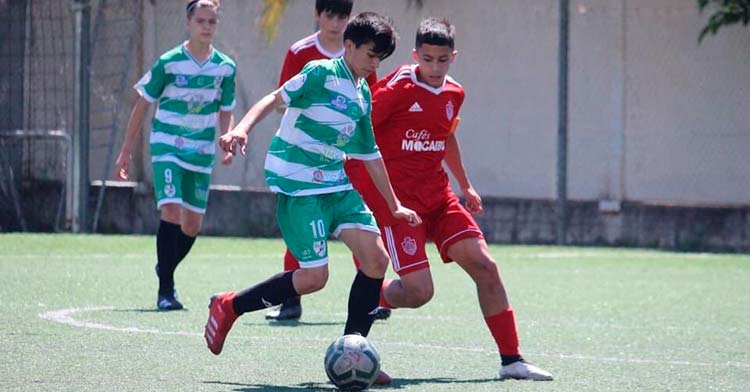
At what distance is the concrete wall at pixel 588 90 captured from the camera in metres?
16.2

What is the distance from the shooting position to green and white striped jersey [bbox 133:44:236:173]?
10.1m

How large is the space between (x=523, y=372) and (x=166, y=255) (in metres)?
3.63

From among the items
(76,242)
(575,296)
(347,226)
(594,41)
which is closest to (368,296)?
(347,226)

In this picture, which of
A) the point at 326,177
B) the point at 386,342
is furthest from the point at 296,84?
the point at 386,342

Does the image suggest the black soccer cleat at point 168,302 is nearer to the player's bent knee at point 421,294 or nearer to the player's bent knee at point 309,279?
the player's bent knee at point 421,294

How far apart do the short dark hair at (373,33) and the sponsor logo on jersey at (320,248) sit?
2.83 ft

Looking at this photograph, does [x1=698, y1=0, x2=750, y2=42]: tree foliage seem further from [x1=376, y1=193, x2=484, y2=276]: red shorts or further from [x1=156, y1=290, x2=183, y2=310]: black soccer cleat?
[x1=376, y1=193, x2=484, y2=276]: red shorts

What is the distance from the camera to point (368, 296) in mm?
6676

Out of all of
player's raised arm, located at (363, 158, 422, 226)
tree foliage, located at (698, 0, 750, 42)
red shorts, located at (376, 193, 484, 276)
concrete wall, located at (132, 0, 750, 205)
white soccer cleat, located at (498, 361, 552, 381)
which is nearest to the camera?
player's raised arm, located at (363, 158, 422, 226)

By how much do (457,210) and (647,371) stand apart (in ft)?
3.83

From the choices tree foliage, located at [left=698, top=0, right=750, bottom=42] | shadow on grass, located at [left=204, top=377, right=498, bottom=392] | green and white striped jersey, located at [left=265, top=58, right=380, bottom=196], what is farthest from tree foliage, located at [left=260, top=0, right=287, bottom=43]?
shadow on grass, located at [left=204, top=377, right=498, bottom=392]

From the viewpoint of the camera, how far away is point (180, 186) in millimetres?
10070

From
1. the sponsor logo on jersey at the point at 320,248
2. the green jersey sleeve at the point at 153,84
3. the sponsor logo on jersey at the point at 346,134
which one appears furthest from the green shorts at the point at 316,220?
the green jersey sleeve at the point at 153,84

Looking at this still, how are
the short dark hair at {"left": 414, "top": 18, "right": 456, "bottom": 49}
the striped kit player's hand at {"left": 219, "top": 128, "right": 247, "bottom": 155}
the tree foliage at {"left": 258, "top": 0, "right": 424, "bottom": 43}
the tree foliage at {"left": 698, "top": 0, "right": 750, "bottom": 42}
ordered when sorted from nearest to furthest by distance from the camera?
the striped kit player's hand at {"left": 219, "top": 128, "right": 247, "bottom": 155}
the short dark hair at {"left": 414, "top": 18, "right": 456, "bottom": 49}
the tree foliage at {"left": 698, "top": 0, "right": 750, "bottom": 42}
the tree foliage at {"left": 258, "top": 0, "right": 424, "bottom": 43}
